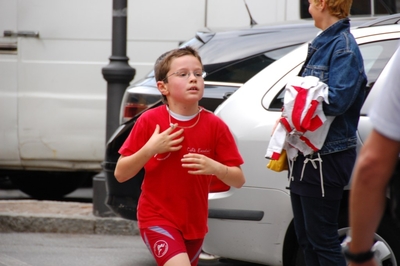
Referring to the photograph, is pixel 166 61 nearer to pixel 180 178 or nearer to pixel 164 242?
pixel 180 178

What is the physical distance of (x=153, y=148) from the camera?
10.5 feet

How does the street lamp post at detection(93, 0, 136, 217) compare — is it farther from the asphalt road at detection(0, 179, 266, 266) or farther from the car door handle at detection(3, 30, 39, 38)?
the car door handle at detection(3, 30, 39, 38)

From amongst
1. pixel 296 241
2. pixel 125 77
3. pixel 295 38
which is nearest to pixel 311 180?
pixel 296 241

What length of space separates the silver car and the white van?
11.5 ft

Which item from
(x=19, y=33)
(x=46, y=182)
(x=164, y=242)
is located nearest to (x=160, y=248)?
(x=164, y=242)

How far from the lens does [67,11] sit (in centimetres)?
771

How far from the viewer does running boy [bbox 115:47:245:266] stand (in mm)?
3282

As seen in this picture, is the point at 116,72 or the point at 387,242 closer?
the point at 387,242

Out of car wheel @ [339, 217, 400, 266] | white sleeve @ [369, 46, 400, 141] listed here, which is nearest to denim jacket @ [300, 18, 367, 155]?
car wheel @ [339, 217, 400, 266]

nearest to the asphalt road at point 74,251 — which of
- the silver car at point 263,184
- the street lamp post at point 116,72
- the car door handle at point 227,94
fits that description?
the street lamp post at point 116,72

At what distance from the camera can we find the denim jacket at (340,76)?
348 centimetres

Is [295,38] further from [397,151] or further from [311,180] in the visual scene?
[397,151]

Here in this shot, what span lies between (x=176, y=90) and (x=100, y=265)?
7.78ft

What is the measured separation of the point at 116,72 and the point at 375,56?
2.95 metres
